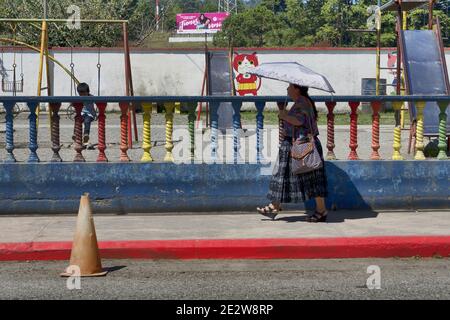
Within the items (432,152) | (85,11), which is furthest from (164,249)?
(85,11)

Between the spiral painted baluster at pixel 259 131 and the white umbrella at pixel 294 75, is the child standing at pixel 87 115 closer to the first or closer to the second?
the spiral painted baluster at pixel 259 131

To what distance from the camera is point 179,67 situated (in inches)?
1297

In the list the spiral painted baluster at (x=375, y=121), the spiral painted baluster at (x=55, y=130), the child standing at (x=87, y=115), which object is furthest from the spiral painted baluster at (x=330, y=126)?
the child standing at (x=87, y=115)

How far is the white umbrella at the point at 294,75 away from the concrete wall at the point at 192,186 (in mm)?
1263

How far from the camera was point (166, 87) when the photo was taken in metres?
33.1

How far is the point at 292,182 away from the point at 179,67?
943 inches

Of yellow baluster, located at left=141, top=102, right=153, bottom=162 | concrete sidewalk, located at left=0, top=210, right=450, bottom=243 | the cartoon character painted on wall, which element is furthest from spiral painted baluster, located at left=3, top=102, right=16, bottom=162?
the cartoon character painted on wall

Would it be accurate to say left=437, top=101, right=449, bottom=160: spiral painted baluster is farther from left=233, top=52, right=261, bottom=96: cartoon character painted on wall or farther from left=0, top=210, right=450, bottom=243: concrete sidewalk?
left=233, top=52, right=261, bottom=96: cartoon character painted on wall

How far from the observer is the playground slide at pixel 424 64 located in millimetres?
16609

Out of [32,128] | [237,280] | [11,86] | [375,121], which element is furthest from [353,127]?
[11,86]

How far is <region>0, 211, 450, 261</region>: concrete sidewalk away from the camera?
8266 millimetres

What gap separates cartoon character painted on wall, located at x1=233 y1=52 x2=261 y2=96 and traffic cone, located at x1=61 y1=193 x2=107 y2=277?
23.2m

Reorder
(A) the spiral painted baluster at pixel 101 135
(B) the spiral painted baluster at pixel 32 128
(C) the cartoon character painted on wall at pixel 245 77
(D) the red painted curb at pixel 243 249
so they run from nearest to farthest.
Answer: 1. (D) the red painted curb at pixel 243 249
2. (B) the spiral painted baluster at pixel 32 128
3. (A) the spiral painted baluster at pixel 101 135
4. (C) the cartoon character painted on wall at pixel 245 77

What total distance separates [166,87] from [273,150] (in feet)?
76.5
